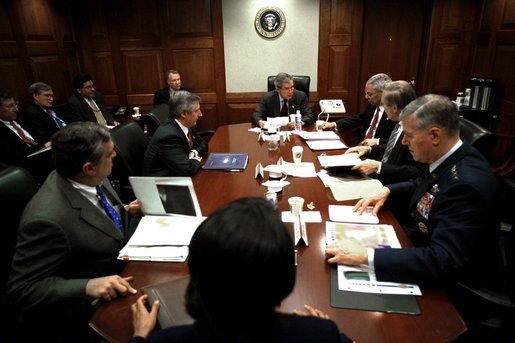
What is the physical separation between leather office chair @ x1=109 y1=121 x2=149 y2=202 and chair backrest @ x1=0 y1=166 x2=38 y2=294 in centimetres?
87

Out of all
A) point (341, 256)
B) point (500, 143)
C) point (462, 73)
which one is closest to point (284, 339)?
point (341, 256)

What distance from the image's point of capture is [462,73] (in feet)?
15.9

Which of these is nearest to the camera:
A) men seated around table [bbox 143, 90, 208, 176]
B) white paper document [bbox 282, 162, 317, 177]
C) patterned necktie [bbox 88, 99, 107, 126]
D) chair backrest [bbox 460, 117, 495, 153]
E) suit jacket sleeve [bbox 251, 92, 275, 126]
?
chair backrest [bbox 460, 117, 495, 153]

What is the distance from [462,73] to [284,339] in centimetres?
527

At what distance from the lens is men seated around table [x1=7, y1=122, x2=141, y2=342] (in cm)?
116

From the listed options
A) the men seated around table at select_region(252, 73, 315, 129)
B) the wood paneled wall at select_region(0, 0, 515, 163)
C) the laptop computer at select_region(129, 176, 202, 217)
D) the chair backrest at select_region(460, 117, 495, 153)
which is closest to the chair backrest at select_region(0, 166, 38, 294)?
the laptop computer at select_region(129, 176, 202, 217)

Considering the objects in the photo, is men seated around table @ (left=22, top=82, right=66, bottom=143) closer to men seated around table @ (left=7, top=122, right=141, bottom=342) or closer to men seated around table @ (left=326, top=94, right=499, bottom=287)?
men seated around table @ (left=7, top=122, right=141, bottom=342)

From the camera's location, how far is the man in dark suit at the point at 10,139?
3109 mm

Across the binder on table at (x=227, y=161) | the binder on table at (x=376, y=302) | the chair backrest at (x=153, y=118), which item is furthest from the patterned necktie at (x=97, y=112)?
the binder on table at (x=376, y=302)

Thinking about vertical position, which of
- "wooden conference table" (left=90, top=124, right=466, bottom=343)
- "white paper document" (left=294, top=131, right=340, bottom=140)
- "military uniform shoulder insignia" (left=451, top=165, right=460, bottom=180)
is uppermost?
"military uniform shoulder insignia" (left=451, top=165, right=460, bottom=180)

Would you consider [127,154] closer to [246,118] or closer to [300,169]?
[300,169]

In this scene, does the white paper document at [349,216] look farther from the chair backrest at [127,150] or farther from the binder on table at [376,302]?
the chair backrest at [127,150]

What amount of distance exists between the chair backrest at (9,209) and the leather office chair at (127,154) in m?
0.87

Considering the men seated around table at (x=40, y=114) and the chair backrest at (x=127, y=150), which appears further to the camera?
the men seated around table at (x=40, y=114)
